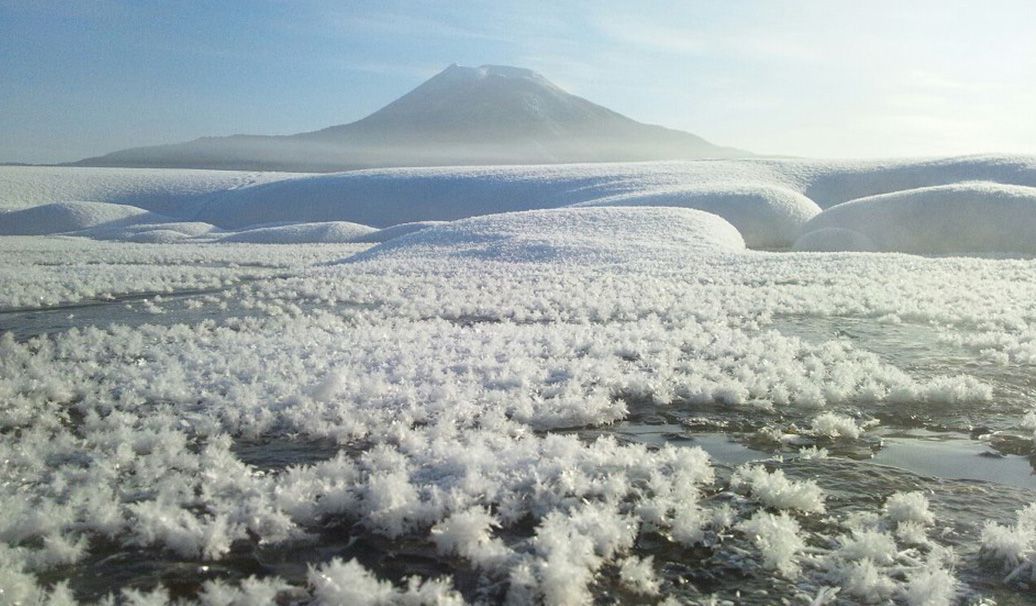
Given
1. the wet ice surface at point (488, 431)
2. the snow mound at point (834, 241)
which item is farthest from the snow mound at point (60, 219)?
the wet ice surface at point (488, 431)

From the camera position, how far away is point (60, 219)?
289 feet

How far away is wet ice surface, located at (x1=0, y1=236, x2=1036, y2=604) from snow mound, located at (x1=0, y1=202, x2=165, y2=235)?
84.1 metres

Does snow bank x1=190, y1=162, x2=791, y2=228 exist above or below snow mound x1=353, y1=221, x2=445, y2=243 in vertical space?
above

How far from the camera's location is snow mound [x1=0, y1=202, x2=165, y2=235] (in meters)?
86.7

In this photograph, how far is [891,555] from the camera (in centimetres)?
500

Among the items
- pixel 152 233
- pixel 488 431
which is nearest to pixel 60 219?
pixel 152 233

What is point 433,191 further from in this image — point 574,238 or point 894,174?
point 574,238

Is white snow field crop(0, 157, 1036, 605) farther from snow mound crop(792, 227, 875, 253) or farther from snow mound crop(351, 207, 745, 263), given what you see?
snow mound crop(792, 227, 875, 253)

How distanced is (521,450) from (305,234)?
6623 centimetres

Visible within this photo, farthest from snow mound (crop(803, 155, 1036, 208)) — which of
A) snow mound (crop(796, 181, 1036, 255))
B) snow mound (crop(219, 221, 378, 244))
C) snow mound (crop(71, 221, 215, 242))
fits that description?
snow mound (crop(71, 221, 215, 242))

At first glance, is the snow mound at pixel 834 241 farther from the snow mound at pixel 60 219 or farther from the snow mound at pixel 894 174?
the snow mound at pixel 60 219

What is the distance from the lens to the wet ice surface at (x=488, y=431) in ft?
16.5

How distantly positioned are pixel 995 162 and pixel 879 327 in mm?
89218

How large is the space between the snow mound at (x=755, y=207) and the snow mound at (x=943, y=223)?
4.90 m
